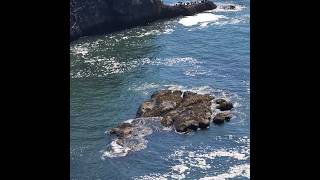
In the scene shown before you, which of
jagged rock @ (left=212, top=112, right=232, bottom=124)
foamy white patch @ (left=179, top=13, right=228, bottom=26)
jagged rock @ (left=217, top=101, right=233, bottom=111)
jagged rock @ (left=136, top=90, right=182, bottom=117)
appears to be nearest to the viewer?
jagged rock @ (left=212, top=112, right=232, bottom=124)

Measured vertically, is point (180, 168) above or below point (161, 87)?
below

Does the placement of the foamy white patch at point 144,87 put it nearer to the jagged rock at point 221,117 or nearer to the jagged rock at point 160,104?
the jagged rock at point 160,104

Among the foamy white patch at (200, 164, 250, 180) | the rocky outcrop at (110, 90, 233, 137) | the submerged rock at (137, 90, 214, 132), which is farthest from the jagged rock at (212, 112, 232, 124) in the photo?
the foamy white patch at (200, 164, 250, 180)

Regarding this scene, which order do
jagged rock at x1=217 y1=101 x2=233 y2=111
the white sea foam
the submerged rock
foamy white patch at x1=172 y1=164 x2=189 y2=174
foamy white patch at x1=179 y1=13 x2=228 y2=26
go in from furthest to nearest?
foamy white patch at x1=179 y1=13 x2=228 y2=26 < jagged rock at x1=217 y1=101 x2=233 y2=111 < the submerged rock < foamy white patch at x1=172 y1=164 x2=189 y2=174 < the white sea foam

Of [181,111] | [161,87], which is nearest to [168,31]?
[161,87]

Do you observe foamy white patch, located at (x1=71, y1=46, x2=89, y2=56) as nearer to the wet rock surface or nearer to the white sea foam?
the wet rock surface

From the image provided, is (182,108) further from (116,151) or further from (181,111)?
(116,151)
